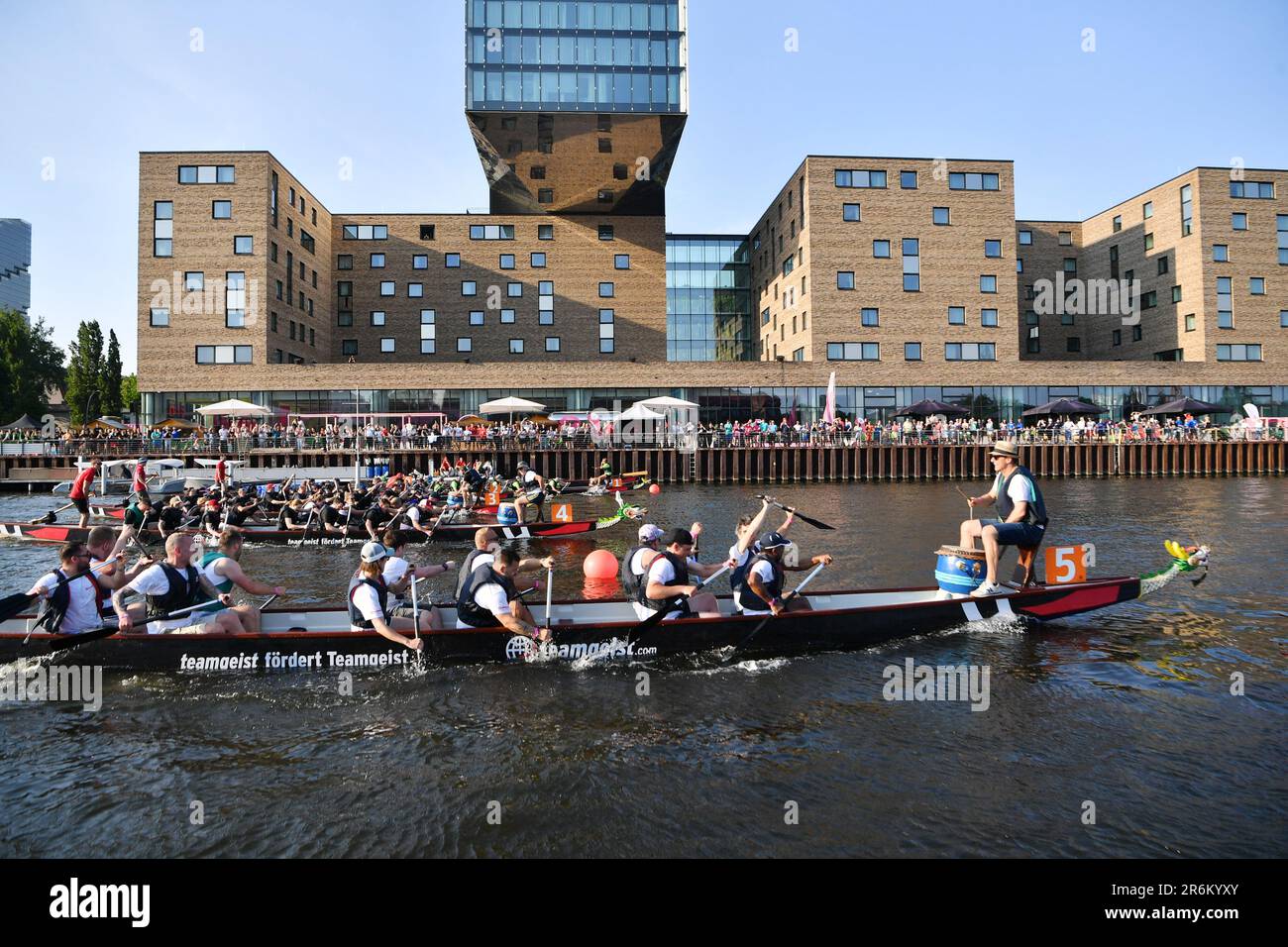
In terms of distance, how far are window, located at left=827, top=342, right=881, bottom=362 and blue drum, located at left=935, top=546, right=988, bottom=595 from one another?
1669 inches

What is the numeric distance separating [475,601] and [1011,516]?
25.0 feet

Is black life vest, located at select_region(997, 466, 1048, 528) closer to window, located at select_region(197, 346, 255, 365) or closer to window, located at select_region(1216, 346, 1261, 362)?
window, located at select_region(197, 346, 255, 365)

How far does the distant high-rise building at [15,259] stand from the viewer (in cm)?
17150

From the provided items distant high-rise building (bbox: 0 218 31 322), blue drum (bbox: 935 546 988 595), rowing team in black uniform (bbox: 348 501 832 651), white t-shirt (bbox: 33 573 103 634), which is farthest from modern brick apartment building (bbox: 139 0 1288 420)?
distant high-rise building (bbox: 0 218 31 322)

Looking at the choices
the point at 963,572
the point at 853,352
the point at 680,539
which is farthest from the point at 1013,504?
the point at 853,352

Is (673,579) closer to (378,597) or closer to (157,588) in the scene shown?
(378,597)

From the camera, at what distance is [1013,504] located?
11.1 meters

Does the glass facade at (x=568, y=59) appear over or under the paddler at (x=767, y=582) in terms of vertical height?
over

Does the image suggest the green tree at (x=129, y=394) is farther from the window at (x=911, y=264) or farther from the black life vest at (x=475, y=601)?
the black life vest at (x=475, y=601)

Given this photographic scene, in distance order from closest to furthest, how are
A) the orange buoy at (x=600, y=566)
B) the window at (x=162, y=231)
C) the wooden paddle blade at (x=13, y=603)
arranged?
the wooden paddle blade at (x=13, y=603)
the orange buoy at (x=600, y=566)
the window at (x=162, y=231)

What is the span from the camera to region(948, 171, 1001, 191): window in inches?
2061

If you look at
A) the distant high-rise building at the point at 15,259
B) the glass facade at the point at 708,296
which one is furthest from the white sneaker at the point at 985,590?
the distant high-rise building at the point at 15,259

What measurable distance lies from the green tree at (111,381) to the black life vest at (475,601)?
2747 inches
